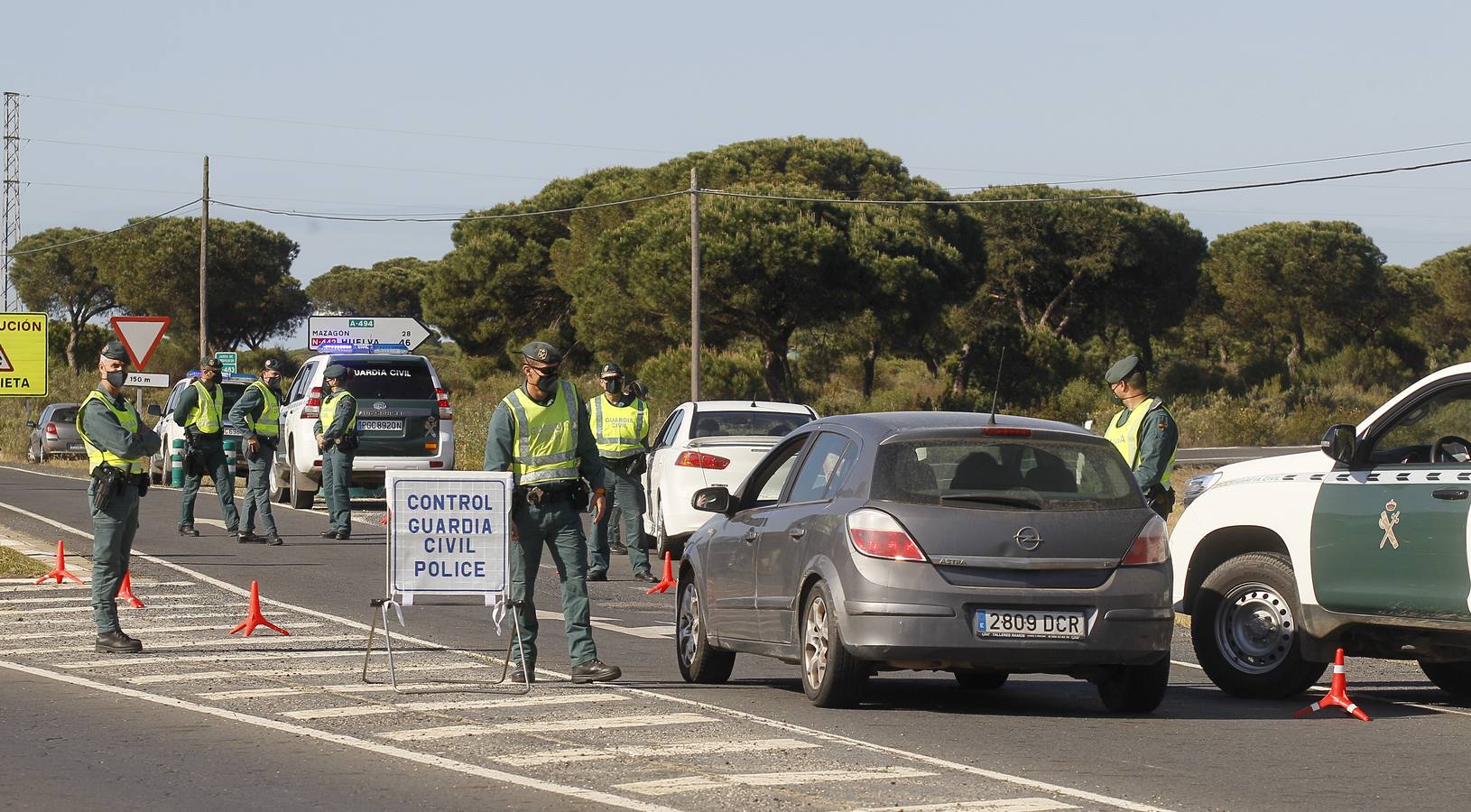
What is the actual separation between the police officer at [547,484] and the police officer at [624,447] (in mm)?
6987

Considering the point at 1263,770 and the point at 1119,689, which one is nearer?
the point at 1263,770

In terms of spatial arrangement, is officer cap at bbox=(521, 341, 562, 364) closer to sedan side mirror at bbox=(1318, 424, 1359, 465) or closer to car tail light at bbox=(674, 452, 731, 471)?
sedan side mirror at bbox=(1318, 424, 1359, 465)

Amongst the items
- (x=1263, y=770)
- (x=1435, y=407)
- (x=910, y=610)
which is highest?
(x=1435, y=407)

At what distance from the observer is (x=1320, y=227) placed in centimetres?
8012

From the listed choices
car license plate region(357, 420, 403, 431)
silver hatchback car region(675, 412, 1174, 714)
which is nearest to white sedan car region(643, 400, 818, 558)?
car license plate region(357, 420, 403, 431)

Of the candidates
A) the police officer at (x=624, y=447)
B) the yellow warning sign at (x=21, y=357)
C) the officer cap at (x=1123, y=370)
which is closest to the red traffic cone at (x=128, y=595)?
the police officer at (x=624, y=447)

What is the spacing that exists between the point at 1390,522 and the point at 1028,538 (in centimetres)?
210

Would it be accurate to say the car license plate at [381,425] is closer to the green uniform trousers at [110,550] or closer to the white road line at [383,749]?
the green uniform trousers at [110,550]

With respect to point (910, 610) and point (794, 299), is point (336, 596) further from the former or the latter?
point (794, 299)

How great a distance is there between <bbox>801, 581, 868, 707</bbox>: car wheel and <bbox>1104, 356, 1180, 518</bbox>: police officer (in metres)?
3.33

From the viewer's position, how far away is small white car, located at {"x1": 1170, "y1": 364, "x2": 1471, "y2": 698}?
9852mm

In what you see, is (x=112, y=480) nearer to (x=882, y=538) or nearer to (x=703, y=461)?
(x=882, y=538)

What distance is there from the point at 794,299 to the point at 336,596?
39.1 m

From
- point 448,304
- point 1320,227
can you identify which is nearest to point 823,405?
point 448,304
